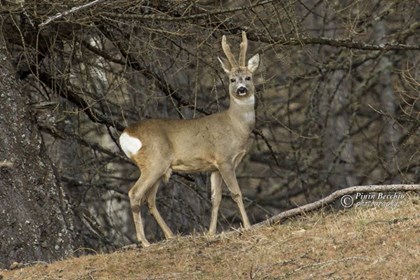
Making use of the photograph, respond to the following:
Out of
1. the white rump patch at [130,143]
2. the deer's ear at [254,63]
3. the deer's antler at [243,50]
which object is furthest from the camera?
the deer's ear at [254,63]

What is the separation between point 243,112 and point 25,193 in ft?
7.34

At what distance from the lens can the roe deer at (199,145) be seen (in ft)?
35.4

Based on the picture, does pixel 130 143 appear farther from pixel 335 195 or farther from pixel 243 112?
pixel 335 195

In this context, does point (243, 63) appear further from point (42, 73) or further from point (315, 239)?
point (315, 239)

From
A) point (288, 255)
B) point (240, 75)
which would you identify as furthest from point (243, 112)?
point (288, 255)

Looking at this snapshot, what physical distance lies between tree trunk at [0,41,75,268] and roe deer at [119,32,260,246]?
72cm

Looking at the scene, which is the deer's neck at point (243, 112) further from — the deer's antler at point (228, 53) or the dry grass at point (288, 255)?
the dry grass at point (288, 255)

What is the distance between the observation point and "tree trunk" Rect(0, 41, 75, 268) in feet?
34.4

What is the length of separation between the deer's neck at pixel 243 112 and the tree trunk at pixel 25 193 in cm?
177

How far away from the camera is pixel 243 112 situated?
38.0 feet

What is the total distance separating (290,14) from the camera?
37.8ft

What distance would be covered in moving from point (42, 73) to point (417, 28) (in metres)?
4.86

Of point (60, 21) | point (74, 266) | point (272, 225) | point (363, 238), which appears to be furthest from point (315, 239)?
point (60, 21)

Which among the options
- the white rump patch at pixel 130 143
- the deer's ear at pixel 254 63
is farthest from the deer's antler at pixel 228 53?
the white rump patch at pixel 130 143
